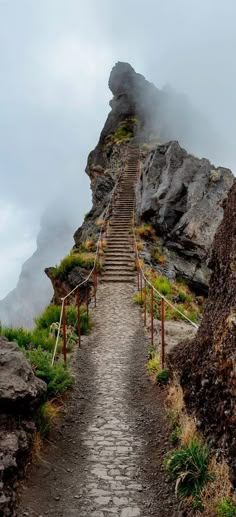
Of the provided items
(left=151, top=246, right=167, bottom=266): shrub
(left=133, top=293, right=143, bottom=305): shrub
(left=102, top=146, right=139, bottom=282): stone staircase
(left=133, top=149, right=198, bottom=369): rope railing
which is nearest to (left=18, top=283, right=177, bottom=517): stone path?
(left=133, top=149, right=198, bottom=369): rope railing

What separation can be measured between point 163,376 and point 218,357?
3.35 meters

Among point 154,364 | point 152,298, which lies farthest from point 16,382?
point 152,298

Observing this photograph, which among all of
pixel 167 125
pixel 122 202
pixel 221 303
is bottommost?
pixel 221 303

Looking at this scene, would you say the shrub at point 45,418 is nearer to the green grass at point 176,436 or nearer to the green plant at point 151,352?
the green grass at point 176,436

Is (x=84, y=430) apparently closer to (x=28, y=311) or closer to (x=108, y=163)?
(x=108, y=163)

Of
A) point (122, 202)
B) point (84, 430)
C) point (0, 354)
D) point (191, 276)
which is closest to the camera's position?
point (0, 354)

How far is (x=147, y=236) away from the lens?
26609 mm

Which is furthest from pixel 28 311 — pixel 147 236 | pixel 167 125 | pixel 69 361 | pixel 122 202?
pixel 69 361

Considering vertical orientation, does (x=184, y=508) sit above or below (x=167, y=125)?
below

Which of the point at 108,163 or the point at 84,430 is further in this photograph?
the point at 108,163

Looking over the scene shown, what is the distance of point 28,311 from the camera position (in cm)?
10319

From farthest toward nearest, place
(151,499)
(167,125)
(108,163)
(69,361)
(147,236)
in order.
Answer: (167,125), (108,163), (147,236), (69,361), (151,499)

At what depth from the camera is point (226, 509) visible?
442 cm

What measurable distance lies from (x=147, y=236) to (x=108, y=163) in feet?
83.8
